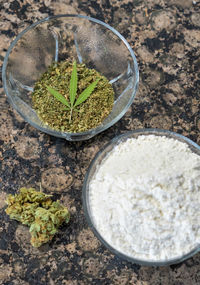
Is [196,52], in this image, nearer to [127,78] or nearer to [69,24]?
[127,78]

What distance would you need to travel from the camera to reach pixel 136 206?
50.9 inches

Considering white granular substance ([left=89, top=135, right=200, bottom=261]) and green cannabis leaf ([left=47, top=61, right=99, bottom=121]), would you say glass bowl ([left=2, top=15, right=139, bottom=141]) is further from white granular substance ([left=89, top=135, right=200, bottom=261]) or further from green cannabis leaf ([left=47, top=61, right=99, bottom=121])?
white granular substance ([left=89, top=135, right=200, bottom=261])

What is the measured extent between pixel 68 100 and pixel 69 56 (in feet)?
0.71

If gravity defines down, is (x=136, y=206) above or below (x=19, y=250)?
above

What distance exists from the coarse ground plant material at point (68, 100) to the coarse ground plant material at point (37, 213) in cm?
26

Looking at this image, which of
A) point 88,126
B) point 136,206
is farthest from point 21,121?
point 136,206

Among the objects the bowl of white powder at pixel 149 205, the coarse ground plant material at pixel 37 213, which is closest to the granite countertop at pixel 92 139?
the coarse ground plant material at pixel 37 213

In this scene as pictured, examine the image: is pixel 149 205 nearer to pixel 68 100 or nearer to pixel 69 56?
pixel 68 100

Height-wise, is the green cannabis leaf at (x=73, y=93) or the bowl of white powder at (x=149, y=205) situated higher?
the green cannabis leaf at (x=73, y=93)

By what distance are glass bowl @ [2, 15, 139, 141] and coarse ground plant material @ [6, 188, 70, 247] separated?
237mm

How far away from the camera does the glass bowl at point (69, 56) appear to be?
1562 mm

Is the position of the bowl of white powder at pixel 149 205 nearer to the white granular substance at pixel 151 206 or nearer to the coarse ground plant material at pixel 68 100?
the white granular substance at pixel 151 206

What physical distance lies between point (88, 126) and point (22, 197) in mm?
335

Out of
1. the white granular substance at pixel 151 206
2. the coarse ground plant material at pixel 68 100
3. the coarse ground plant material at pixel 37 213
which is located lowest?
the coarse ground plant material at pixel 37 213
